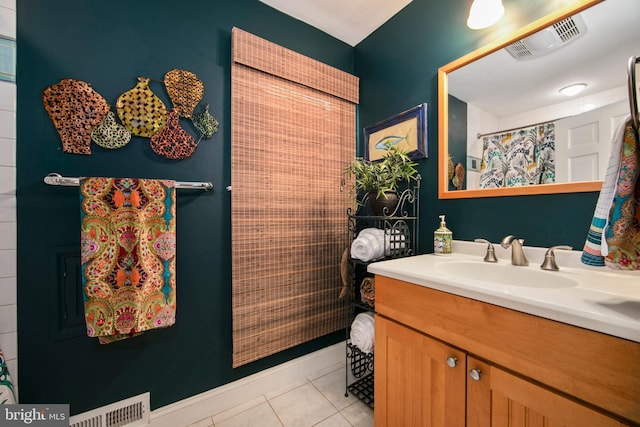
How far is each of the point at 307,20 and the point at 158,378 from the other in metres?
2.17

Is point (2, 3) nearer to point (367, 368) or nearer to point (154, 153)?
point (154, 153)

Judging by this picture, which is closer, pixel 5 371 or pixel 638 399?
pixel 638 399

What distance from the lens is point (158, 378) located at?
1184 millimetres

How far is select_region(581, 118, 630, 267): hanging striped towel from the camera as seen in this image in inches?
21.1

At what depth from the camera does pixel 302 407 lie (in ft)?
4.37

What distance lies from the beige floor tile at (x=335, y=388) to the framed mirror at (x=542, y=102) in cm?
124

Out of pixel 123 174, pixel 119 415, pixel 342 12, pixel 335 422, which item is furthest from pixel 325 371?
pixel 342 12

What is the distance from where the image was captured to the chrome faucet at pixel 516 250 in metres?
0.99

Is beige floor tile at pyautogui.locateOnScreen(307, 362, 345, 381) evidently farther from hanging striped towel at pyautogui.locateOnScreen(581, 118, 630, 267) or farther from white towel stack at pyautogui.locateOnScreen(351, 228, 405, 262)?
hanging striped towel at pyautogui.locateOnScreen(581, 118, 630, 267)

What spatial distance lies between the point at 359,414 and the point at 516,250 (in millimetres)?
1100

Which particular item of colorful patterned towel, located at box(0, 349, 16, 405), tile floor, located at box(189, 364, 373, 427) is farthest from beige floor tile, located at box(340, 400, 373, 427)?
colorful patterned towel, located at box(0, 349, 16, 405)

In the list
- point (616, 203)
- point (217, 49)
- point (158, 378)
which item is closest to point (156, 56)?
point (217, 49)

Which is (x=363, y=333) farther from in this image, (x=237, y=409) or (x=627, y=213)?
(x=627, y=213)

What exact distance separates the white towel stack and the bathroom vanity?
0.73 feet
